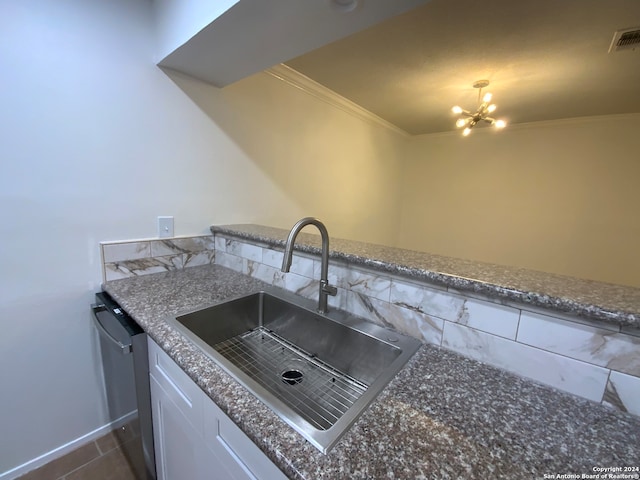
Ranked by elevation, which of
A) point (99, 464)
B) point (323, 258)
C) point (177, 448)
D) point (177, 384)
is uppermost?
point (323, 258)

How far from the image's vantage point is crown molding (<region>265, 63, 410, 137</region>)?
6.30 ft

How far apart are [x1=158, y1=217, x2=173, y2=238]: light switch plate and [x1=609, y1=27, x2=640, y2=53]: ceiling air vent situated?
268 cm

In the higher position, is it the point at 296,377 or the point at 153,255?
the point at 153,255

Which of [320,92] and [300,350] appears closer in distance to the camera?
[300,350]

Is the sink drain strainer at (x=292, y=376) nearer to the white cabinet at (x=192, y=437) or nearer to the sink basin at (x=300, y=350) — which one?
the sink basin at (x=300, y=350)

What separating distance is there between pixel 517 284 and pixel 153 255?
→ 1.62 metres

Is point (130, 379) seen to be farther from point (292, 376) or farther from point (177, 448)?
point (292, 376)

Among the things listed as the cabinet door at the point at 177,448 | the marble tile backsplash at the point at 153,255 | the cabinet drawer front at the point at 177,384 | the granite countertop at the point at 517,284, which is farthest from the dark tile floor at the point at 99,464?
the granite countertop at the point at 517,284

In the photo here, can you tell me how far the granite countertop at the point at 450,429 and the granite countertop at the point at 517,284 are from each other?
22 cm

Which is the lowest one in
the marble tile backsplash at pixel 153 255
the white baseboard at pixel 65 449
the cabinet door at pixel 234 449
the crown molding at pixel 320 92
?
the white baseboard at pixel 65 449

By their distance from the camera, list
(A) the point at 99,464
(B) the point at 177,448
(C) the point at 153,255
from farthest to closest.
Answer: (C) the point at 153,255, (A) the point at 99,464, (B) the point at 177,448

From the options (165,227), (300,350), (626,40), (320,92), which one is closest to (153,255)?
(165,227)

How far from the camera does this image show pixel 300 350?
3.55ft

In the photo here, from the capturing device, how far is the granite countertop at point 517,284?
59 centimetres
